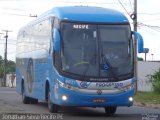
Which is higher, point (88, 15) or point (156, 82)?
point (88, 15)

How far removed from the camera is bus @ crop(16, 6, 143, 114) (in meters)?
17.7

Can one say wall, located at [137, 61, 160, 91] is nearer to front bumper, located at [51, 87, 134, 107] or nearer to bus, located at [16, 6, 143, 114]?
bus, located at [16, 6, 143, 114]

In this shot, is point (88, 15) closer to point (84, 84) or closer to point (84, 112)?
point (84, 84)

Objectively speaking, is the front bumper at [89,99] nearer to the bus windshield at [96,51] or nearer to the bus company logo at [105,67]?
the bus windshield at [96,51]

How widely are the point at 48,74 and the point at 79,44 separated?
2227 millimetres

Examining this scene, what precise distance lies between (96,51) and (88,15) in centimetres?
141

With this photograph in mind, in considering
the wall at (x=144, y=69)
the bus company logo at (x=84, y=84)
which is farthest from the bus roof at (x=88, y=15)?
the wall at (x=144, y=69)

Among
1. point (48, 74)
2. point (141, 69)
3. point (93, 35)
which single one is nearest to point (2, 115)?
point (48, 74)

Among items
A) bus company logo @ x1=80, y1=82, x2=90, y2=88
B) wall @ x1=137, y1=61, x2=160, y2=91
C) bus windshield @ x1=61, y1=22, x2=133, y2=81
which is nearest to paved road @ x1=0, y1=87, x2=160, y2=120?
bus company logo @ x1=80, y1=82, x2=90, y2=88

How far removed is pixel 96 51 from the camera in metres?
18.0

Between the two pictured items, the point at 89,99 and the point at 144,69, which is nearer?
the point at 89,99

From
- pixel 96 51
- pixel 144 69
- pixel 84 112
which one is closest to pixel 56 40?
pixel 96 51

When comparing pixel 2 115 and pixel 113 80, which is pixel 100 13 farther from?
pixel 2 115

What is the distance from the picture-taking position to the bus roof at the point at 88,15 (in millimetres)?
18391
